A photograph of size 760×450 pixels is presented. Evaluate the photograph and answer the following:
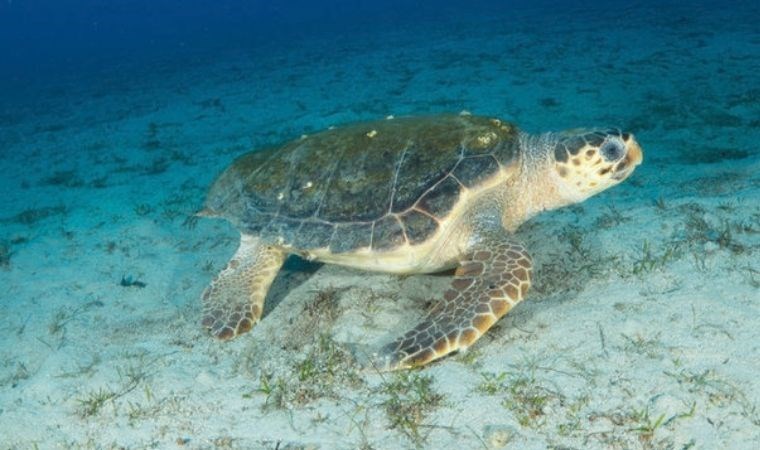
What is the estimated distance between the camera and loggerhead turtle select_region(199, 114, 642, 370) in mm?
3379

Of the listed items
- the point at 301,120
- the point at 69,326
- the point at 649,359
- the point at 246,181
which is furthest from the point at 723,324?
the point at 301,120

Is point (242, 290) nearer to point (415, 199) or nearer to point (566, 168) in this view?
point (415, 199)

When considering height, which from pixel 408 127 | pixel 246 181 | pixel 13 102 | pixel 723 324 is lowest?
pixel 13 102

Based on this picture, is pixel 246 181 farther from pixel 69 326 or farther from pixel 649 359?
pixel 649 359

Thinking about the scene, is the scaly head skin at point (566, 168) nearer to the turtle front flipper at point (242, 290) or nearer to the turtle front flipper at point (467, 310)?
the turtle front flipper at point (467, 310)

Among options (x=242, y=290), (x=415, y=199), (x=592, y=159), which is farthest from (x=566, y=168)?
(x=242, y=290)

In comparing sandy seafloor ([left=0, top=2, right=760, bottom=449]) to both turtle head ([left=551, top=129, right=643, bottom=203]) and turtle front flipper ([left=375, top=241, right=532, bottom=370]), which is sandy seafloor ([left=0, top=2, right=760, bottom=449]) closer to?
turtle front flipper ([left=375, top=241, right=532, bottom=370])

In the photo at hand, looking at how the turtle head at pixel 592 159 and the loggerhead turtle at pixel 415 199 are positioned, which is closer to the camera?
the loggerhead turtle at pixel 415 199

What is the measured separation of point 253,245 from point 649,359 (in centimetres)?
273

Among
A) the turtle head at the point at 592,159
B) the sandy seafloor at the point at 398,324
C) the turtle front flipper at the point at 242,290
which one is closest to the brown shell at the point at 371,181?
the turtle front flipper at the point at 242,290

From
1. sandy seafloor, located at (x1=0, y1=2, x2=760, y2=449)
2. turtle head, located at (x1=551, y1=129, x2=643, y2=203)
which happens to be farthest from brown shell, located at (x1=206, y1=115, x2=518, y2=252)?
sandy seafloor, located at (x1=0, y1=2, x2=760, y2=449)

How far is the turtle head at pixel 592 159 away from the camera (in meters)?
3.62

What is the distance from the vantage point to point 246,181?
4.25 metres

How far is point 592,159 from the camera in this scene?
3652 millimetres
